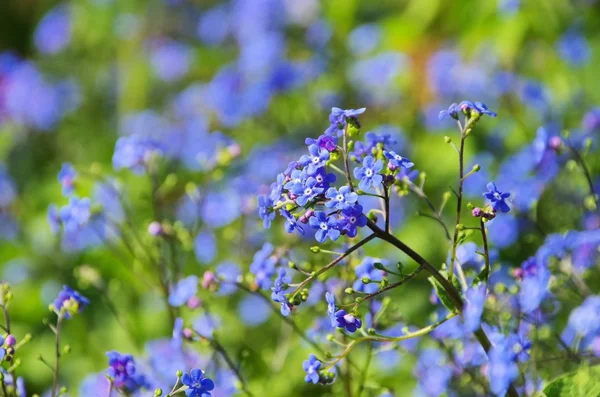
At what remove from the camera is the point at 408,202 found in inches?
168

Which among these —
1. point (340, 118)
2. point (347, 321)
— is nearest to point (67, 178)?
point (340, 118)

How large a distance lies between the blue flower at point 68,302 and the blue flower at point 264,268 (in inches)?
20.8

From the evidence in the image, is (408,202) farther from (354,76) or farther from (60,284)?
(60,284)

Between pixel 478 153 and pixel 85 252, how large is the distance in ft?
7.86

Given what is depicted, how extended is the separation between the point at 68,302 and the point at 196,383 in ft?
1.79

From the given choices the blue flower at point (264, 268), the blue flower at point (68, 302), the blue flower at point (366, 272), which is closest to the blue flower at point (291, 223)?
the blue flower at point (366, 272)

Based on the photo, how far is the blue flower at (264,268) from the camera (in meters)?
2.41

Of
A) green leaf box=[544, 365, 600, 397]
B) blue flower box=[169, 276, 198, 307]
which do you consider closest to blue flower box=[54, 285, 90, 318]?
blue flower box=[169, 276, 198, 307]

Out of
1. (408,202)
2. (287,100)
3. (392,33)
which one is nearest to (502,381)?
(408,202)

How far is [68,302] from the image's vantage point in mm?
2184

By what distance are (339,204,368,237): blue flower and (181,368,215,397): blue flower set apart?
0.52m

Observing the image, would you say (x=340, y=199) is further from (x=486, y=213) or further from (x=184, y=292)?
(x=184, y=292)

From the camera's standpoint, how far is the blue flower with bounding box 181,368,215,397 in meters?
1.85

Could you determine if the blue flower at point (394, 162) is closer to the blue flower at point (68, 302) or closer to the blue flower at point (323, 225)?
the blue flower at point (323, 225)
